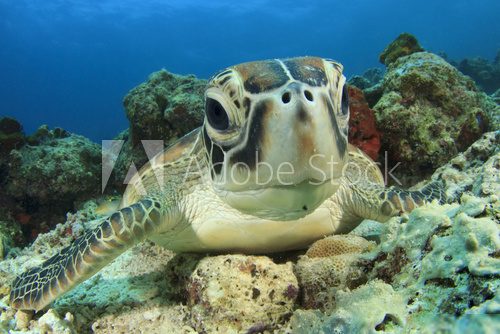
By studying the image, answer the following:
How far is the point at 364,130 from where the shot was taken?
13.7 ft

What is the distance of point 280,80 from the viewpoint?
5.29 ft

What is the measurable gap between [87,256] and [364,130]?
3.32 m

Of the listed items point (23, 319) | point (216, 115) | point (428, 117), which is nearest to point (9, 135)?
point (23, 319)

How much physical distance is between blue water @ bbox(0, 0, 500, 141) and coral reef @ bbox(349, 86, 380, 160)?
7006 cm

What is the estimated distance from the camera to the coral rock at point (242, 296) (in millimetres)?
1962

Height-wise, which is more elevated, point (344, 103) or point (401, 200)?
point (344, 103)

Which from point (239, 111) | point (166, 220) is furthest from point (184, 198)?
point (239, 111)

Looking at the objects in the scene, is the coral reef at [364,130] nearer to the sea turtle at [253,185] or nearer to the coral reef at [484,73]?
the sea turtle at [253,185]

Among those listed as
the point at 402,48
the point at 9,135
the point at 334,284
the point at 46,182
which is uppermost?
the point at 402,48

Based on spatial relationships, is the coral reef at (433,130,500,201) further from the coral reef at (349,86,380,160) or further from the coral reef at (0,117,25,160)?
the coral reef at (0,117,25,160)

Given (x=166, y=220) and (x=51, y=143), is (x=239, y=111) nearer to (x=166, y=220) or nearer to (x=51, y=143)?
(x=166, y=220)

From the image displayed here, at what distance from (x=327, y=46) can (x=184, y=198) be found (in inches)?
4783

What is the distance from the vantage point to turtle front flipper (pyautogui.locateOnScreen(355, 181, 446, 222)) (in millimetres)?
2500

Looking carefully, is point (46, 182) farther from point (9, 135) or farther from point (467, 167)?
point (467, 167)
